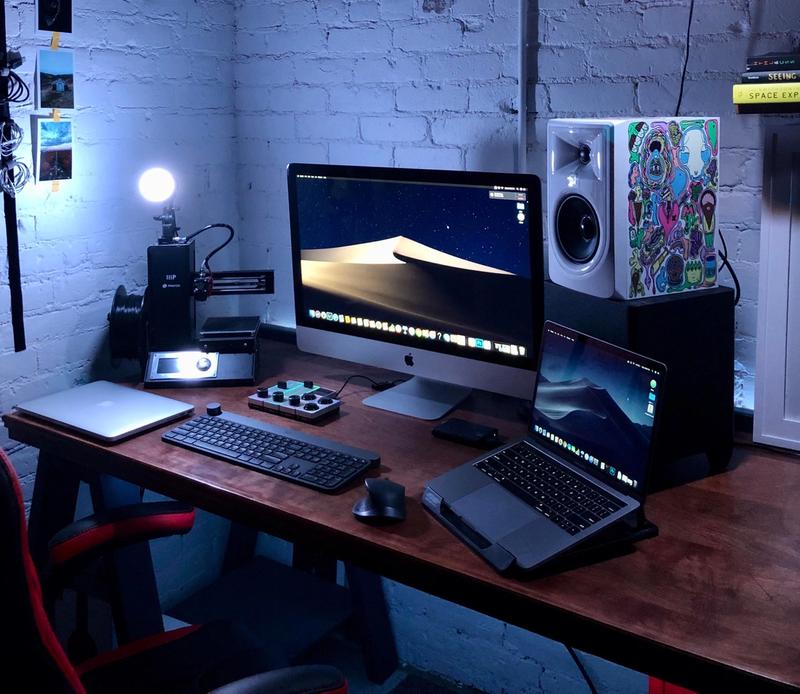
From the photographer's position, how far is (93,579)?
6.45ft

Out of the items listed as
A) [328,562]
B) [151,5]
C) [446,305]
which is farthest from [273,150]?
[328,562]

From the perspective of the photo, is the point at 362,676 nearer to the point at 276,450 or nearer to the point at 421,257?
the point at 276,450

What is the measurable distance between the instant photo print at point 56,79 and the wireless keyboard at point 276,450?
815 mm

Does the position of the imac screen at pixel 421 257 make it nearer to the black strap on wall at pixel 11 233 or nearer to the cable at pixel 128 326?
the cable at pixel 128 326

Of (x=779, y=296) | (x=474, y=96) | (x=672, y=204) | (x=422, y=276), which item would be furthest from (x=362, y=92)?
(x=779, y=296)

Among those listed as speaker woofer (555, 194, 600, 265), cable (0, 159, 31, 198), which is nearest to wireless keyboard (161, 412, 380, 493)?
speaker woofer (555, 194, 600, 265)

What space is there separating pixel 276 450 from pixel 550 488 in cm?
54

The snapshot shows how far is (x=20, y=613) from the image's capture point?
1.06 metres

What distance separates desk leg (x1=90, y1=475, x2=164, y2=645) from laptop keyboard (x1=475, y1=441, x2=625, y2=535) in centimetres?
76

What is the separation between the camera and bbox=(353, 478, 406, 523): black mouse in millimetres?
1478

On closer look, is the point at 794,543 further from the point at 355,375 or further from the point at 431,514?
the point at 355,375

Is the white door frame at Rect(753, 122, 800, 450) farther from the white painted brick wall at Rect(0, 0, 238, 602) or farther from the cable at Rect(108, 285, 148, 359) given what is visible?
the white painted brick wall at Rect(0, 0, 238, 602)

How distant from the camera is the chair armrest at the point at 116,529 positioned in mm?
1624

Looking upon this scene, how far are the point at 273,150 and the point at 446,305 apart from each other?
36.8 inches
